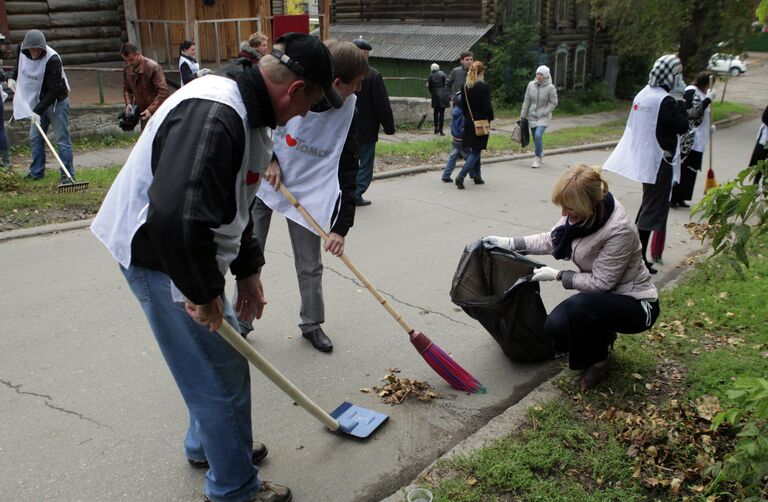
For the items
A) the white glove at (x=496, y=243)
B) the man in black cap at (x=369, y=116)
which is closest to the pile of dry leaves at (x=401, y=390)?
the white glove at (x=496, y=243)

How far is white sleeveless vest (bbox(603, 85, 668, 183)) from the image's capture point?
5.98 m

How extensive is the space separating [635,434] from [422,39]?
19.9m

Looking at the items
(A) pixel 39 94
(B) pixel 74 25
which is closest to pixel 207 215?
(A) pixel 39 94

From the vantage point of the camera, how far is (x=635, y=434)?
11.3 feet

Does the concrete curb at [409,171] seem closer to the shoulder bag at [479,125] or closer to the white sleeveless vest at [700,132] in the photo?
the shoulder bag at [479,125]

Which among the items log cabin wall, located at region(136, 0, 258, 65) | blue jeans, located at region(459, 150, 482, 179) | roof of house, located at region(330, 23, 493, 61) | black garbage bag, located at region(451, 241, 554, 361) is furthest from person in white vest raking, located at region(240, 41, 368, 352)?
roof of house, located at region(330, 23, 493, 61)

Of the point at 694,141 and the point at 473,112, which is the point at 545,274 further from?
the point at 473,112

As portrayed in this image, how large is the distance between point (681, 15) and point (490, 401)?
17.5 metres

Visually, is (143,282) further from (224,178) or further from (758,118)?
(758,118)

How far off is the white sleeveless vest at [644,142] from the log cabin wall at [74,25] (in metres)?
13.2

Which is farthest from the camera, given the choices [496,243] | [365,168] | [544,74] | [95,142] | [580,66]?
[580,66]

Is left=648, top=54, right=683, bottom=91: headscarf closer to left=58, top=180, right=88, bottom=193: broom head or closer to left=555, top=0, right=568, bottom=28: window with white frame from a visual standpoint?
left=58, top=180, right=88, bottom=193: broom head

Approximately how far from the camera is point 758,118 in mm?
21016

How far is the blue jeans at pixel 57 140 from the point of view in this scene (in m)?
8.52
